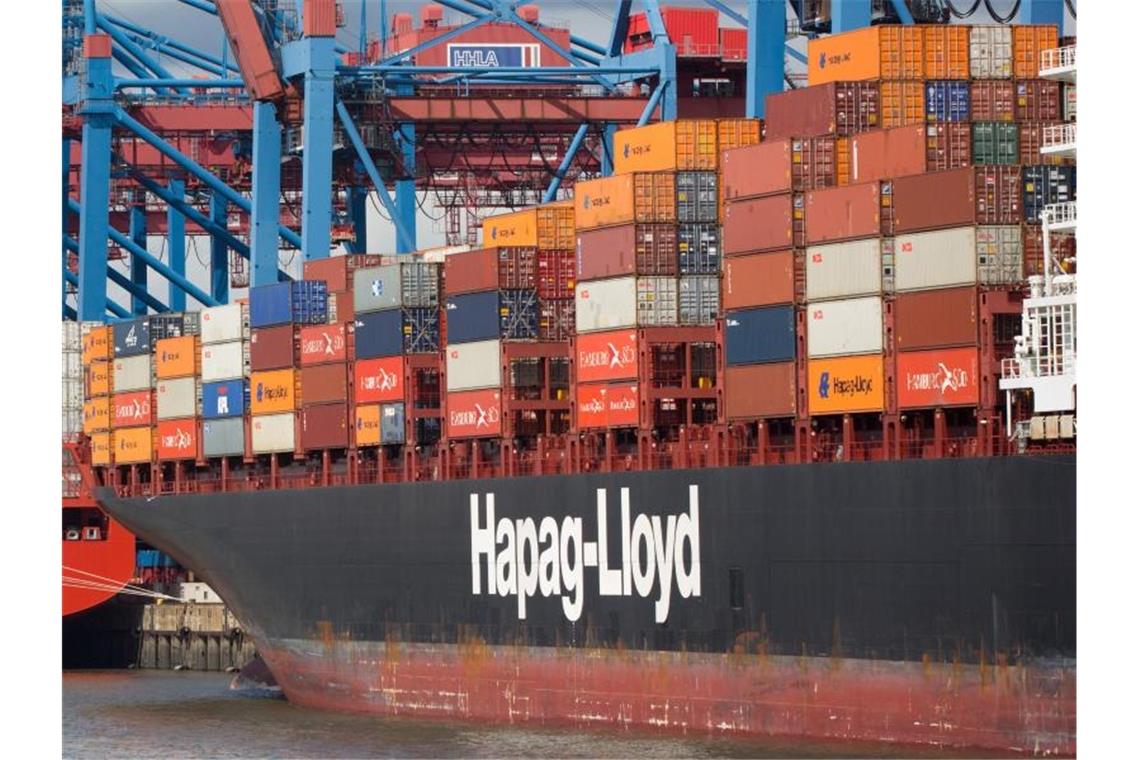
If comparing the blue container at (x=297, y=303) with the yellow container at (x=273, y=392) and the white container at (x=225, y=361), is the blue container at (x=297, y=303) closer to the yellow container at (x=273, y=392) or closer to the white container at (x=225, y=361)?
the yellow container at (x=273, y=392)

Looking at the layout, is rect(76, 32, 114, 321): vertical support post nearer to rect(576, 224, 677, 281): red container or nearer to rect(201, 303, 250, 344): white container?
rect(201, 303, 250, 344): white container

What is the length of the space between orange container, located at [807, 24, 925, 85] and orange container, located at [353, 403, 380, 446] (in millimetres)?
13421

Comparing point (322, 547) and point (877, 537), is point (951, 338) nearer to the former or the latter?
point (877, 537)

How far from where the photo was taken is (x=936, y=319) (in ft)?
125

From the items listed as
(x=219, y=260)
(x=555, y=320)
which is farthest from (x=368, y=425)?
(x=219, y=260)

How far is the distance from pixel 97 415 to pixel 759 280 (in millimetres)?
26073

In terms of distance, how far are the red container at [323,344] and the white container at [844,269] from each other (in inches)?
553

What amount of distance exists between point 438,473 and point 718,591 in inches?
370

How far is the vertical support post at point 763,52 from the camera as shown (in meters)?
48.3

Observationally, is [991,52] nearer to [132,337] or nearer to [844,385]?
[844,385]

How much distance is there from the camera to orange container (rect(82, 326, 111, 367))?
6203 centimetres

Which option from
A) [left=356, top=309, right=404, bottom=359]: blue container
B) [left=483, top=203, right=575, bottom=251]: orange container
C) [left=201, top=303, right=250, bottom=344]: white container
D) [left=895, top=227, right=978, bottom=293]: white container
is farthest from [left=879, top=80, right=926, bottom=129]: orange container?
[left=201, top=303, right=250, bottom=344]: white container

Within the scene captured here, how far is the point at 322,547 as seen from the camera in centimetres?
5309

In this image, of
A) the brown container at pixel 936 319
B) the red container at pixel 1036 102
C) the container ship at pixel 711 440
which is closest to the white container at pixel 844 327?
the container ship at pixel 711 440
